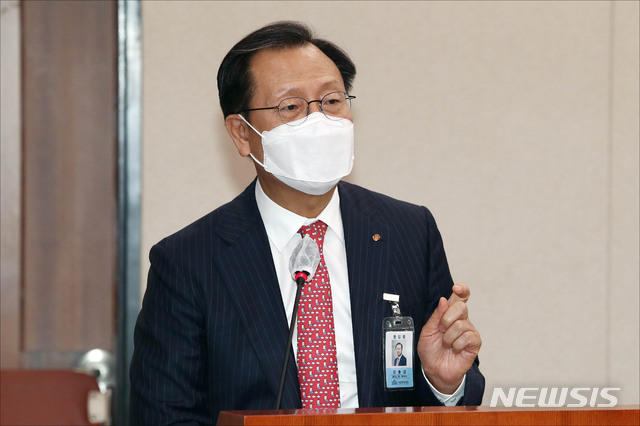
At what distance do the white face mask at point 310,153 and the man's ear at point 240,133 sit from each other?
0.16 metres

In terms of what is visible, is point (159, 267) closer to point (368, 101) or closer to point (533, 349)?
point (368, 101)

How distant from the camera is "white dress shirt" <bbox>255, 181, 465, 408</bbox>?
2.16 meters

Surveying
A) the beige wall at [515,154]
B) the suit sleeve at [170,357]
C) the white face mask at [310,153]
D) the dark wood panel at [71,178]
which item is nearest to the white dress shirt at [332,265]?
the white face mask at [310,153]

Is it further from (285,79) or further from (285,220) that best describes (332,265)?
(285,79)

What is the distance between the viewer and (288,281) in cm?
225

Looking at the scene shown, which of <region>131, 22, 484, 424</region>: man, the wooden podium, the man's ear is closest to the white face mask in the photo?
<region>131, 22, 484, 424</region>: man

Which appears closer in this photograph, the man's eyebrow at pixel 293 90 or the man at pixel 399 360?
the man at pixel 399 360

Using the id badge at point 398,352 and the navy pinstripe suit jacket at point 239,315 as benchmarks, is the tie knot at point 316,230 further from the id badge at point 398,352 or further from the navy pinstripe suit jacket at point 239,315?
the id badge at point 398,352

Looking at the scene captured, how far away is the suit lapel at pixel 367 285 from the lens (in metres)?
2.14

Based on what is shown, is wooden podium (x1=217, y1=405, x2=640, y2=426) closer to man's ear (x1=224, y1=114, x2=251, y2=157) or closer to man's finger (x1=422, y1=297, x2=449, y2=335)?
man's finger (x1=422, y1=297, x2=449, y2=335)

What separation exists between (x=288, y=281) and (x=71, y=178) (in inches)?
54.8

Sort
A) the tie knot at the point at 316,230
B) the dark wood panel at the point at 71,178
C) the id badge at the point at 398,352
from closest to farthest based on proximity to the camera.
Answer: the id badge at the point at 398,352
the tie knot at the point at 316,230
the dark wood panel at the point at 71,178

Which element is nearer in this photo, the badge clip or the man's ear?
the badge clip

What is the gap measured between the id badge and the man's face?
2.09 ft
